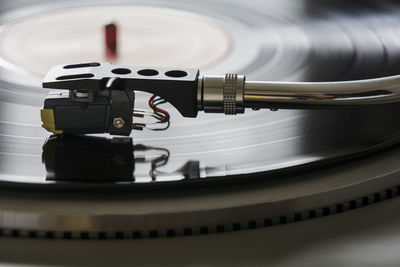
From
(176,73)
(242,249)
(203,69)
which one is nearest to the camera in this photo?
(242,249)

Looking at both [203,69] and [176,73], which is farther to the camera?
[203,69]

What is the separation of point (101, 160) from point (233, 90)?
15 centimetres

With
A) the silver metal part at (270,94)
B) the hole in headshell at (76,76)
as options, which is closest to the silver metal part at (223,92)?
the silver metal part at (270,94)

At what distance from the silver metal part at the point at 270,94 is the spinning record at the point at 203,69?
49 mm

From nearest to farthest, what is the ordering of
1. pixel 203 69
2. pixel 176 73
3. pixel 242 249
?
pixel 242 249 → pixel 176 73 → pixel 203 69

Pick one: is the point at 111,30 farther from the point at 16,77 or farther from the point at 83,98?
the point at 83,98

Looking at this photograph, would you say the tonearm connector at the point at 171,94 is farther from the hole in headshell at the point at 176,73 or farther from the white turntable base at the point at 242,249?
the white turntable base at the point at 242,249

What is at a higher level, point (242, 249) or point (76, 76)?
point (76, 76)

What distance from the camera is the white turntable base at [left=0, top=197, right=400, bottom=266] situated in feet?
2.50

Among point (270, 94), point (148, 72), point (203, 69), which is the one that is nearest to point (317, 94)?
point (270, 94)

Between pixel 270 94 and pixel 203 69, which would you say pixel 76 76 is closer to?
pixel 270 94

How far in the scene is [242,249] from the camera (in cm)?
78

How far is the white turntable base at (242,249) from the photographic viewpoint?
2.50 ft

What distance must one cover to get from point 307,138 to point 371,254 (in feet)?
0.60
